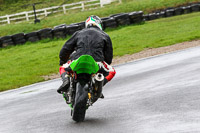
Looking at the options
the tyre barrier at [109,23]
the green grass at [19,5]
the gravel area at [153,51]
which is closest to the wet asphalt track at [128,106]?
the gravel area at [153,51]

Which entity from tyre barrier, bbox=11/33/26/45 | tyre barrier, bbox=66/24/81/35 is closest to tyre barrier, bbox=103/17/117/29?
tyre barrier, bbox=66/24/81/35

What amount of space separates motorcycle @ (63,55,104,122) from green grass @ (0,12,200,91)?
693 centimetres

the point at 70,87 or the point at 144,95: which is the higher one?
the point at 70,87

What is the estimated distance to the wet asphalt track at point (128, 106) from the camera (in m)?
5.61

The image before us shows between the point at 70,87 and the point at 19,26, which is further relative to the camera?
the point at 19,26

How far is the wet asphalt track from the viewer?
18.4ft

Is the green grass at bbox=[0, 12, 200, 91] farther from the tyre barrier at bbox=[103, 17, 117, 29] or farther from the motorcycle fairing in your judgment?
the motorcycle fairing

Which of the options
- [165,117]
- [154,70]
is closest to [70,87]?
[165,117]

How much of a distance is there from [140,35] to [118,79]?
1035cm

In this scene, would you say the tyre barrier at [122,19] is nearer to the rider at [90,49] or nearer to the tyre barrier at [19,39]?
the tyre barrier at [19,39]

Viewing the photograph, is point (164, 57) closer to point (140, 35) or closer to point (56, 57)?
point (56, 57)

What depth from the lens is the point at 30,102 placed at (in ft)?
30.6

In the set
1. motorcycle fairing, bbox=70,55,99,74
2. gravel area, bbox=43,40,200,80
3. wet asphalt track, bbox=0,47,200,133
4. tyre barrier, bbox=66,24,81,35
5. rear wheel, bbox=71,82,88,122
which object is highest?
motorcycle fairing, bbox=70,55,99,74

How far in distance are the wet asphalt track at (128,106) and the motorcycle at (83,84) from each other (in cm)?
29
